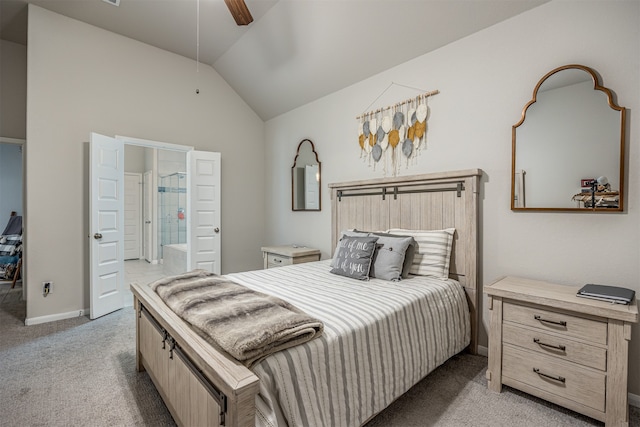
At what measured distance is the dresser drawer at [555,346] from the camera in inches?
61.8

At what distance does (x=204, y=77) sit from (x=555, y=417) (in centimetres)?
508

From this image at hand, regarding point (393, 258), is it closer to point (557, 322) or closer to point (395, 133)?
point (557, 322)

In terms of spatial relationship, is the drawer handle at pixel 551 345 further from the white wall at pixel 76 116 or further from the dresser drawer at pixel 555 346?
the white wall at pixel 76 116

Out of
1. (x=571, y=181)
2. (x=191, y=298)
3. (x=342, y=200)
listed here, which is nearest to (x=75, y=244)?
(x=191, y=298)

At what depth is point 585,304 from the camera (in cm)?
156

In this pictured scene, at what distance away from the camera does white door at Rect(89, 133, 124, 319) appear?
322 cm

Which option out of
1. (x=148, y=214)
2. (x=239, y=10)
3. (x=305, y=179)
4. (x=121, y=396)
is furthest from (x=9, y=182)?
(x=239, y=10)

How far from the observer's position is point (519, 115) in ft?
7.27

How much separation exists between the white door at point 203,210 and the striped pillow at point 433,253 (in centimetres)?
295

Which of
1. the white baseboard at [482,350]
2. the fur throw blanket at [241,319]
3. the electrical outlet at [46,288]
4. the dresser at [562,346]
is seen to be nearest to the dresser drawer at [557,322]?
the dresser at [562,346]

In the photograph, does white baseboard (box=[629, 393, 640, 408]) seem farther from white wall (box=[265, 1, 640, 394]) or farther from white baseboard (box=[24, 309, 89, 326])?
white baseboard (box=[24, 309, 89, 326])

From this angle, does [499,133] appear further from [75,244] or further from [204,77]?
[75,244]

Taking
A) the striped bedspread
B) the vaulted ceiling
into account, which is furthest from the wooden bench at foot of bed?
the vaulted ceiling

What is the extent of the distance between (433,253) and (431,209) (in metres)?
0.43
